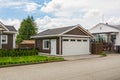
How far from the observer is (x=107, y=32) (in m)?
39.8

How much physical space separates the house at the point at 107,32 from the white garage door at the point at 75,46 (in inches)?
322

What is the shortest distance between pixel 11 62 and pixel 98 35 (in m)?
26.3

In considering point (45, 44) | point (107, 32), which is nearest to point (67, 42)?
point (45, 44)

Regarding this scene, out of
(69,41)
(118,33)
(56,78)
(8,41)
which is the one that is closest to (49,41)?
(69,41)

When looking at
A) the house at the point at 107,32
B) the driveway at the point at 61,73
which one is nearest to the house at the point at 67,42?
the house at the point at 107,32

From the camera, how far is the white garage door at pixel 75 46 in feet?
97.0

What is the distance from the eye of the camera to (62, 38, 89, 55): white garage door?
29.6m

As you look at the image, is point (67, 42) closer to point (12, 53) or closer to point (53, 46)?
point (53, 46)

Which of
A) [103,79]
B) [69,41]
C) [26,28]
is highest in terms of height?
[26,28]

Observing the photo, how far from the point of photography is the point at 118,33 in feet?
125

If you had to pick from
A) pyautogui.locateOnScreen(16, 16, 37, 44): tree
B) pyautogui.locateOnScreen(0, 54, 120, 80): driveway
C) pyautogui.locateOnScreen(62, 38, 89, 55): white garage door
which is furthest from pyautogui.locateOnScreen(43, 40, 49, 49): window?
pyautogui.locateOnScreen(16, 16, 37, 44): tree

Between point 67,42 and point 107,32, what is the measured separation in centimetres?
1246

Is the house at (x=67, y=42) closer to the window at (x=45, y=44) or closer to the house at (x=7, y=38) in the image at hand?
the window at (x=45, y=44)

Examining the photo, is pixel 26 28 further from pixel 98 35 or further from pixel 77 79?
pixel 77 79
